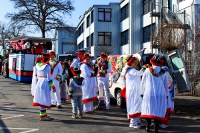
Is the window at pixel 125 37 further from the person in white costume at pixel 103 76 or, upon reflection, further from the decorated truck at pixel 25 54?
the person in white costume at pixel 103 76

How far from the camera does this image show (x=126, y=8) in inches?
1385

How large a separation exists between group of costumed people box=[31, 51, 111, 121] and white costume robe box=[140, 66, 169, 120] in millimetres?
2530

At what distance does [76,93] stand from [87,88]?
76cm

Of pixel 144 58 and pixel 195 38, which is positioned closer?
pixel 144 58

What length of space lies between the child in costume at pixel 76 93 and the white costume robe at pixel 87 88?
382 mm

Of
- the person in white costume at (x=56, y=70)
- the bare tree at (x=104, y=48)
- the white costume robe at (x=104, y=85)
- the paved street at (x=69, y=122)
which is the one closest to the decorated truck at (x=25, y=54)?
the paved street at (x=69, y=122)

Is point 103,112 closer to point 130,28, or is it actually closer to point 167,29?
point 167,29

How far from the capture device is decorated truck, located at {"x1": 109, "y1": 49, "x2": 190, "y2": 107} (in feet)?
32.5

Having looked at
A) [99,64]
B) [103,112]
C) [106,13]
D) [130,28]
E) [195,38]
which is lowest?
[103,112]

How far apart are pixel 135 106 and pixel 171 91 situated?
1.34m

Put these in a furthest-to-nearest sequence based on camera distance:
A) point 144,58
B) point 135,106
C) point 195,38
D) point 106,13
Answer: point 106,13 → point 195,38 → point 144,58 → point 135,106

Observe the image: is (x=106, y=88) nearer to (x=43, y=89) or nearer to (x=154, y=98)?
(x=43, y=89)

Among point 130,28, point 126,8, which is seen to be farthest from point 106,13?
point 130,28

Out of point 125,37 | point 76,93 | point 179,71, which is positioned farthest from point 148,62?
point 125,37
